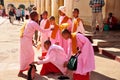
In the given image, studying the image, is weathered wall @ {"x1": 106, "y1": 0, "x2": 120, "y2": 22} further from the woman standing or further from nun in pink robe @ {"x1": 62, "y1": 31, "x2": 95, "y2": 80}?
nun in pink robe @ {"x1": 62, "y1": 31, "x2": 95, "y2": 80}

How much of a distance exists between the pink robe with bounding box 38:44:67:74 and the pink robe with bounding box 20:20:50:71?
2.29 feet

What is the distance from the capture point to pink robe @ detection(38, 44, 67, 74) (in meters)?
7.31

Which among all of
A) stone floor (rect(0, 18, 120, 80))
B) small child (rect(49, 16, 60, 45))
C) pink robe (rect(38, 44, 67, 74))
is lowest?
stone floor (rect(0, 18, 120, 80))

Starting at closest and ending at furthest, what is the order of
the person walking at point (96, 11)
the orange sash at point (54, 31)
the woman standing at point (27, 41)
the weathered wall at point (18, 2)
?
the woman standing at point (27, 41), the orange sash at point (54, 31), the person walking at point (96, 11), the weathered wall at point (18, 2)

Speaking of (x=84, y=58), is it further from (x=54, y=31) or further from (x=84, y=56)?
(x=54, y=31)

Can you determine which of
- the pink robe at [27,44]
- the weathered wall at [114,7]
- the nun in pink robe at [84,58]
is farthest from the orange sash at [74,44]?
the weathered wall at [114,7]

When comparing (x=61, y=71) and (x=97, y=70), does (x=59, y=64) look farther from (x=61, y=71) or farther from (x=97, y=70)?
(x=97, y=70)

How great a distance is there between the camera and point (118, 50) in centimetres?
1042

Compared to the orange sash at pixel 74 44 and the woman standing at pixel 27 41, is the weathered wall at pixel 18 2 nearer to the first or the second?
the woman standing at pixel 27 41

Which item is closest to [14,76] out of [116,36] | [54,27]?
[54,27]

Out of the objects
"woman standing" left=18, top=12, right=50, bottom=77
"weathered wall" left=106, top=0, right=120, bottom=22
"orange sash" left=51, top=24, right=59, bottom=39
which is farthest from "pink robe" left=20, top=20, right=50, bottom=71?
"weathered wall" left=106, top=0, right=120, bottom=22

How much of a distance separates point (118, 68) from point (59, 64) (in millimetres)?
1922

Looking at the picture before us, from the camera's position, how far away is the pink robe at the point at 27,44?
7.71m

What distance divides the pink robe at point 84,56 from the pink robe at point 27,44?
1.68 meters
